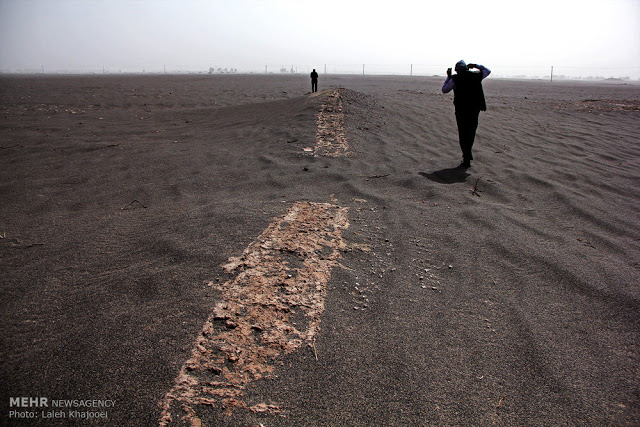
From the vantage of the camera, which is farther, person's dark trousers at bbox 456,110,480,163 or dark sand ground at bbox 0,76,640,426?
person's dark trousers at bbox 456,110,480,163

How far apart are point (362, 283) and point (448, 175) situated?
3.07 meters

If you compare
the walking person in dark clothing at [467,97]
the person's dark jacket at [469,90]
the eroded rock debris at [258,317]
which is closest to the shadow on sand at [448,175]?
the walking person in dark clothing at [467,97]

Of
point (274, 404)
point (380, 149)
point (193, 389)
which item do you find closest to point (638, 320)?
point (274, 404)

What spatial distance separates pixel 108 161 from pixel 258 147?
239 centimetres

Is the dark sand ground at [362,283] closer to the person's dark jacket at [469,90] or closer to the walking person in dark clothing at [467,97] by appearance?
the walking person in dark clothing at [467,97]

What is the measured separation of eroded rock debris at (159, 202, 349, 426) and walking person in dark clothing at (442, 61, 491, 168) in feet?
10.9

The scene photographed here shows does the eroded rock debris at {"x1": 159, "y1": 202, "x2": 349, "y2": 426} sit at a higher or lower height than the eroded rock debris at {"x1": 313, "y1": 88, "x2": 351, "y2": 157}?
lower

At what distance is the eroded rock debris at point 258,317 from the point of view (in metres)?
1.58

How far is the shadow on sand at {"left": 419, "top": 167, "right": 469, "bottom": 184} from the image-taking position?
475 cm

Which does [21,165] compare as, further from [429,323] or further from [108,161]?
[429,323]

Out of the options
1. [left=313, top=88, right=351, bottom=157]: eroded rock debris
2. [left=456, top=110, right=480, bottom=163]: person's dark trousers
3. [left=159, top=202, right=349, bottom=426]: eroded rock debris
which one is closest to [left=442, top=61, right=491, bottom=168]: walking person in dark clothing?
[left=456, top=110, right=480, bottom=163]: person's dark trousers

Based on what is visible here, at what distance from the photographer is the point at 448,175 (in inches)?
196

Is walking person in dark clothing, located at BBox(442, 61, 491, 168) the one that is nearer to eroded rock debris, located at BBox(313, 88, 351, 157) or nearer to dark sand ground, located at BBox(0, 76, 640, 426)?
dark sand ground, located at BBox(0, 76, 640, 426)

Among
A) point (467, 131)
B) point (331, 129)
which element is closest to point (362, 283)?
point (467, 131)
